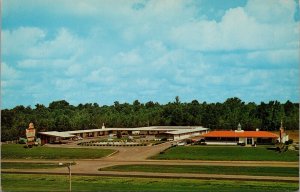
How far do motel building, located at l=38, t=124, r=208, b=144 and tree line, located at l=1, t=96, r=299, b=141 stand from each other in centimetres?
181

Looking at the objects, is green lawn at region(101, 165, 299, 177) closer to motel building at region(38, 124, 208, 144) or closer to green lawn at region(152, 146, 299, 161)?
green lawn at region(152, 146, 299, 161)

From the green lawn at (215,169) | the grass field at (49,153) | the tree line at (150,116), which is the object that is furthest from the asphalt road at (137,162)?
the tree line at (150,116)

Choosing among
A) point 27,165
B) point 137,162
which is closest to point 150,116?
point 137,162

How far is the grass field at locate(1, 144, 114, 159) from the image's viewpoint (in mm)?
44188

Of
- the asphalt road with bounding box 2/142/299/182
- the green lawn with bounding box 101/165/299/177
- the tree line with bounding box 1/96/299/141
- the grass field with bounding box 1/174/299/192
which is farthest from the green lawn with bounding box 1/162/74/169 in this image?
the tree line with bounding box 1/96/299/141

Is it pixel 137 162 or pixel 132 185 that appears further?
pixel 137 162

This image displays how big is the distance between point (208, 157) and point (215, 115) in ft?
112

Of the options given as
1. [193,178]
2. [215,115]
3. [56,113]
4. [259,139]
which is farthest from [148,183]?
[215,115]

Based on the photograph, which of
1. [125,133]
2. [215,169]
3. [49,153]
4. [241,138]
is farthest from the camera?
[125,133]

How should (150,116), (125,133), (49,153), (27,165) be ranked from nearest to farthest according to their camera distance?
1. (27,165)
2. (49,153)
3. (125,133)
4. (150,116)

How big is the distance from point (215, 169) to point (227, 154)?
9.63 m

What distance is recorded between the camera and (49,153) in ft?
151

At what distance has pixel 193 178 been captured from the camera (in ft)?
103

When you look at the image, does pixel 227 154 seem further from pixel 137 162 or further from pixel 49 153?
pixel 49 153
